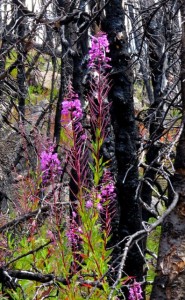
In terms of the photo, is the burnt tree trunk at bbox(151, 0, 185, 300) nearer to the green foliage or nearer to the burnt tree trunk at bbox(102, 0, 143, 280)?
the green foliage

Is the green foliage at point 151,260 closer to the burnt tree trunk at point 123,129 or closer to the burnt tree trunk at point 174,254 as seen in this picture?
the burnt tree trunk at point 123,129

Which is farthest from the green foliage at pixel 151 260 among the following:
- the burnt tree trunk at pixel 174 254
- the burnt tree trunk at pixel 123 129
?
the burnt tree trunk at pixel 174 254

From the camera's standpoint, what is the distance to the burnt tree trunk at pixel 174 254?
219 cm

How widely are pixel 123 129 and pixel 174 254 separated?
84.2 inches

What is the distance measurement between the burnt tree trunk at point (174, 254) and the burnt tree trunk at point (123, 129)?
1.75m

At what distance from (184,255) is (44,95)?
19.2 metres

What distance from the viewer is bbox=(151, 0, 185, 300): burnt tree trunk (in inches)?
86.0

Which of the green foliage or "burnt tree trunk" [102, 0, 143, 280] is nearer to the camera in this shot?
"burnt tree trunk" [102, 0, 143, 280]

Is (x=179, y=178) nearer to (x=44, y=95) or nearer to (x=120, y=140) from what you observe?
(x=120, y=140)

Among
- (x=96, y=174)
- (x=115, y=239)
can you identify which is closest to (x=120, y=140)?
(x=115, y=239)

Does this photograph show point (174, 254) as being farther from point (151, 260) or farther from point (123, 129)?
point (151, 260)

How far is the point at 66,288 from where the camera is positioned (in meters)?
2.67

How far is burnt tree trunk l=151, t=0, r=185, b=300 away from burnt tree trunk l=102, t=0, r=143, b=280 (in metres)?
1.75

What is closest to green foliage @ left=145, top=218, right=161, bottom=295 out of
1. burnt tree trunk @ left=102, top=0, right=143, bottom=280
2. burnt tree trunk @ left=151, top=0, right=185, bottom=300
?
burnt tree trunk @ left=102, top=0, right=143, bottom=280
